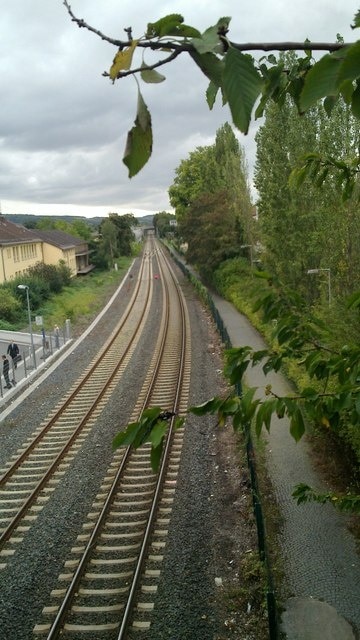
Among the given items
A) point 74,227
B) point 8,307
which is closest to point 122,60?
point 8,307

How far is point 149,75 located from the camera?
4.61 ft

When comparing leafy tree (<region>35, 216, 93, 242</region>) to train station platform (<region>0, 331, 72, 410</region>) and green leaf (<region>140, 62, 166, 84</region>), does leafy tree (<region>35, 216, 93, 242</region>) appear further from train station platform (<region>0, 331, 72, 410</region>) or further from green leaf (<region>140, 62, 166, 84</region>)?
green leaf (<region>140, 62, 166, 84</region>)

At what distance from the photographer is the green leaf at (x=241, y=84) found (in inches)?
49.4

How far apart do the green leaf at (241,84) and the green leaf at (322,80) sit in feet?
0.48

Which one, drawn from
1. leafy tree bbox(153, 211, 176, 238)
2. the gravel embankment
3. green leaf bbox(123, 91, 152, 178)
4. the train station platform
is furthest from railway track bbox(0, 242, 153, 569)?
leafy tree bbox(153, 211, 176, 238)

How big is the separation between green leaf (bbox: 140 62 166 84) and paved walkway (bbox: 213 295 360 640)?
8.42 meters

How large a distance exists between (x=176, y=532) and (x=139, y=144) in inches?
399

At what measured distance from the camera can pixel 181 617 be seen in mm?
8242

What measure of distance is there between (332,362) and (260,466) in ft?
37.1

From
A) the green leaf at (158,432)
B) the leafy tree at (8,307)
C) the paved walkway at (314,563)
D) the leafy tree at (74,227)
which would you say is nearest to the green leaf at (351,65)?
the green leaf at (158,432)

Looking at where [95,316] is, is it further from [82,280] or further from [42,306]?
[82,280]

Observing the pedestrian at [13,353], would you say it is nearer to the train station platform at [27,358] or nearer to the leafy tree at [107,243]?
the train station platform at [27,358]

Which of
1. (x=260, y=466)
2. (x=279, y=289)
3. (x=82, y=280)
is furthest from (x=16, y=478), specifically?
(x=82, y=280)

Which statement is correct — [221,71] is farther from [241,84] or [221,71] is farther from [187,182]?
[187,182]
